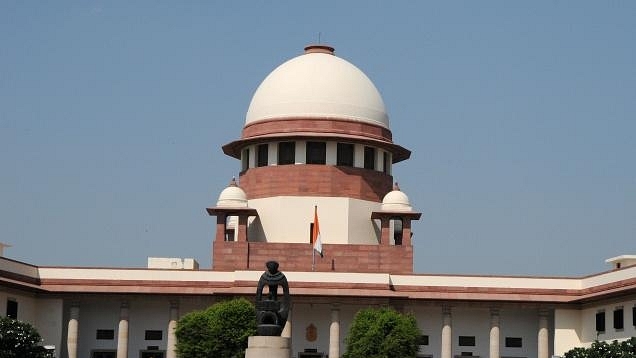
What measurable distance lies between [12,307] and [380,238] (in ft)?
61.1

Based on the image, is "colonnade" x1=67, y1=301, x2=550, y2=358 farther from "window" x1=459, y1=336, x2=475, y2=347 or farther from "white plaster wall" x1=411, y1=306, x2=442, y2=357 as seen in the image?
"window" x1=459, y1=336, x2=475, y2=347

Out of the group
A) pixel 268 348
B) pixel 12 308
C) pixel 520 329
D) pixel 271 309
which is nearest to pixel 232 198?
pixel 12 308

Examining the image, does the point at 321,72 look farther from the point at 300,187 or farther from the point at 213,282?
the point at 213,282

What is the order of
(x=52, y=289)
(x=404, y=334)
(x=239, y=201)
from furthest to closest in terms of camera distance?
(x=239, y=201), (x=52, y=289), (x=404, y=334)

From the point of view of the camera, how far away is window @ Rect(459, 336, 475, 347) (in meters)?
65.6

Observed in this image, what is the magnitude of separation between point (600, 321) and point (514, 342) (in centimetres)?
492

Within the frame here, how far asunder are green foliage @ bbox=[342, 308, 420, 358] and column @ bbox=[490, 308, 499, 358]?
6.53 m

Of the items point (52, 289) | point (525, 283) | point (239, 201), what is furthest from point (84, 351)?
point (525, 283)

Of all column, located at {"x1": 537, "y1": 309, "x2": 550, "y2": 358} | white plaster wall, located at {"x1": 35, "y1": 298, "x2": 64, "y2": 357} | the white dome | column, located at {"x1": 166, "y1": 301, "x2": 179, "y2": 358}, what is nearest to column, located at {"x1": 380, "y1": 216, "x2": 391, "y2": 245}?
the white dome

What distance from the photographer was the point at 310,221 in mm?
69250

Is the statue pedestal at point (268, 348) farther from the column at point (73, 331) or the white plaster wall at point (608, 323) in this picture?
the column at point (73, 331)

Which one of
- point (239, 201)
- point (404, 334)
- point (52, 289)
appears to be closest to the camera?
point (404, 334)

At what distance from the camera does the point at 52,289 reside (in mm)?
64125

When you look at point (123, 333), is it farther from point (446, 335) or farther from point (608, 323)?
point (608, 323)
